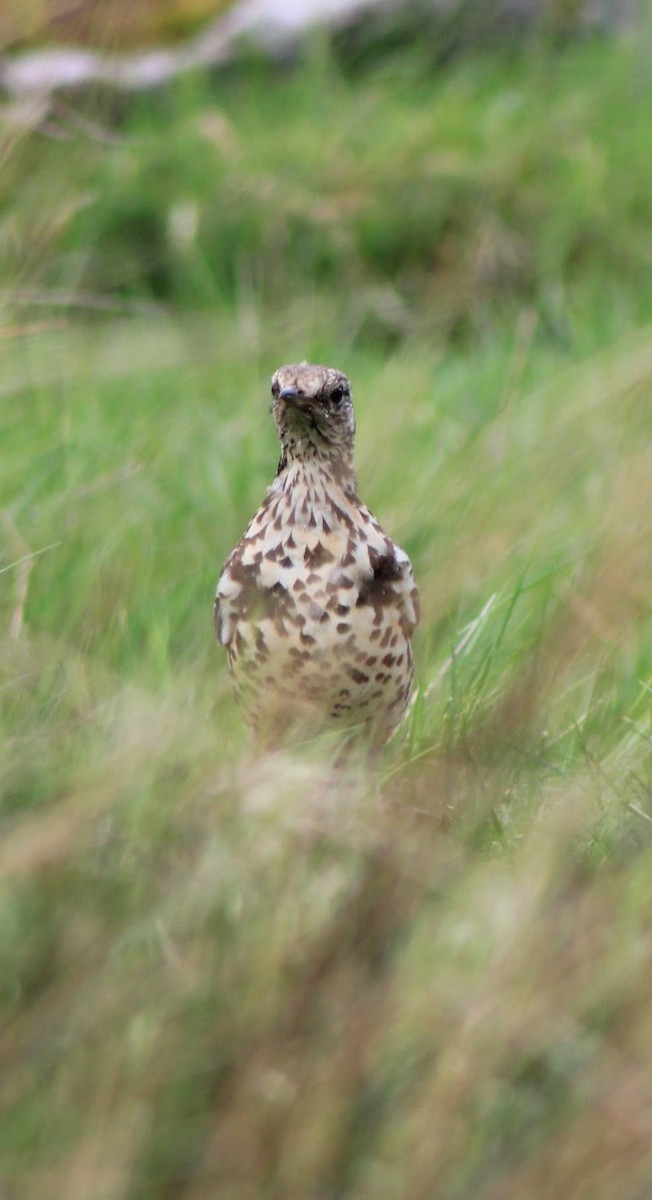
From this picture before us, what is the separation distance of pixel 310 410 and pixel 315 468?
0.10m

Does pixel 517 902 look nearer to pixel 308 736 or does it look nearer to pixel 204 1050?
pixel 204 1050

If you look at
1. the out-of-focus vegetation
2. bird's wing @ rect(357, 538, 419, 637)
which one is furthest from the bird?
the out-of-focus vegetation

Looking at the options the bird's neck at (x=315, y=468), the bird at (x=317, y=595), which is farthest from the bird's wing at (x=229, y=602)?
the bird's neck at (x=315, y=468)

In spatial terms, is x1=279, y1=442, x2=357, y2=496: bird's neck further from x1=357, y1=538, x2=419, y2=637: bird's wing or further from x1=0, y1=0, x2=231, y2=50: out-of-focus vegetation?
x1=0, y1=0, x2=231, y2=50: out-of-focus vegetation

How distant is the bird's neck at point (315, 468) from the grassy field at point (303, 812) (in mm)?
215

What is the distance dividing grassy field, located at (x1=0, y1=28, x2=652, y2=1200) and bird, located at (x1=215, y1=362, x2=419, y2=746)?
Result: 8 cm

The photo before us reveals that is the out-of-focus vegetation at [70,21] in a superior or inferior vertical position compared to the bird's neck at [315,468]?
superior

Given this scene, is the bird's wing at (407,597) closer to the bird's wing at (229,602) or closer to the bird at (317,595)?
the bird at (317,595)

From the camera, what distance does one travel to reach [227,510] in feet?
13.9

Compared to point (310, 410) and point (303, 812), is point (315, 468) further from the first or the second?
point (303, 812)

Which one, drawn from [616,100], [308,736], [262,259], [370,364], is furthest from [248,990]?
[616,100]

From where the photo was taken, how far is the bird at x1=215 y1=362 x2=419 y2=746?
329cm

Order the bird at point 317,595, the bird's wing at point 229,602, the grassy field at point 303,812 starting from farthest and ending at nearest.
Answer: the bird's wing at point 229,602 → the bird at point 317,595 → the grassy field at point 303,812

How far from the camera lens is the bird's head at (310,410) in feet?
11.4
